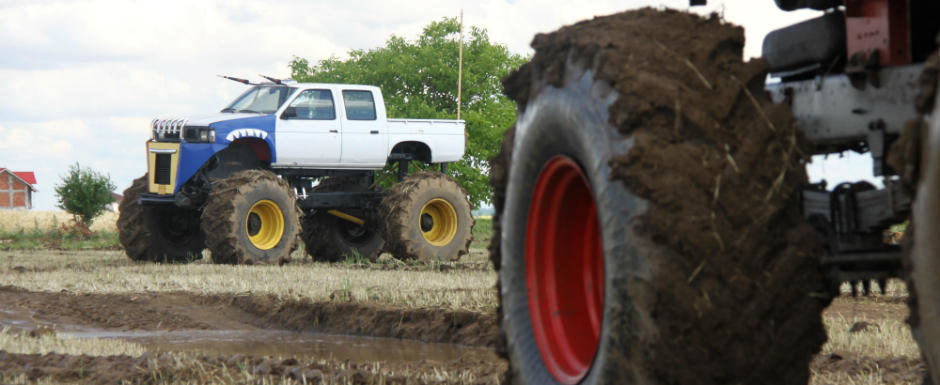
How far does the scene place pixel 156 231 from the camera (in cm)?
1506

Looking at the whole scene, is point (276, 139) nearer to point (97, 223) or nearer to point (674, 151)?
point (674, 151)

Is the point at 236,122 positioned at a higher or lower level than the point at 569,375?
higher

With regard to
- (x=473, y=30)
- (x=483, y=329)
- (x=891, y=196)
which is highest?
(x=473, y=30)

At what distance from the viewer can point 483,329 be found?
7.27 metres

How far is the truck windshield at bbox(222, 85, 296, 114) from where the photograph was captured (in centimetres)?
1519

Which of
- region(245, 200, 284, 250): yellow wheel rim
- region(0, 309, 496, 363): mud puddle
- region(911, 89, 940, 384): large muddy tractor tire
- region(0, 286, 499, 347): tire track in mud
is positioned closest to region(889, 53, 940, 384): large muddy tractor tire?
region(911, 89, 940, 384): large muddy tractor tire

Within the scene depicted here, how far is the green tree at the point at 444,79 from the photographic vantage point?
136 feet

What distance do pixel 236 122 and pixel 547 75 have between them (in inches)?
468

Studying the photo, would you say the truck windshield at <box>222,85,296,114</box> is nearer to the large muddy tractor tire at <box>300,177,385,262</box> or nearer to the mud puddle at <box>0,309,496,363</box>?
the large muddy tractor tire at <box>300,177,385,262</box>

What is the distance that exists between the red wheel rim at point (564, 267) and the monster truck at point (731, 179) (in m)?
0.18

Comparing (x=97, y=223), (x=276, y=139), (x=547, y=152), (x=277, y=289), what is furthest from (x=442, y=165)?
(x=97, y=223)

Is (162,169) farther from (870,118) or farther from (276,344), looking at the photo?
(870,118)

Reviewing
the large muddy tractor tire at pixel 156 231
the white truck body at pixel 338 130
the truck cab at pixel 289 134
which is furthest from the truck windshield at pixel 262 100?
the large muddy tractor tire at pixel 156 231

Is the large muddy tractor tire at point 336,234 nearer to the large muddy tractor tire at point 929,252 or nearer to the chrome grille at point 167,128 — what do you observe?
the chrome grille at point 167,128
